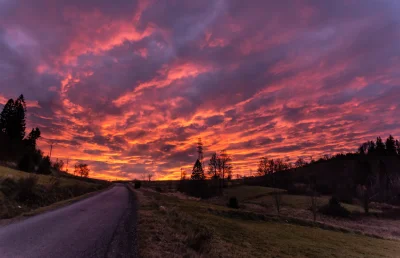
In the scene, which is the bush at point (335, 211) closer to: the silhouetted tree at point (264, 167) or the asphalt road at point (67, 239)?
the asphalt road at point (67, 239)

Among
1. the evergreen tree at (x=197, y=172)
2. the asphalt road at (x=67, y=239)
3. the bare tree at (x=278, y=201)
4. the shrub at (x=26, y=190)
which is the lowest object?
the bare tree at (x=278, y=201)

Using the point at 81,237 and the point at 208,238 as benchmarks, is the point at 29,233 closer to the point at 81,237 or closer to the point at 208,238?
the point at 81,237

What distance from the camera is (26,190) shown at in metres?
25.3

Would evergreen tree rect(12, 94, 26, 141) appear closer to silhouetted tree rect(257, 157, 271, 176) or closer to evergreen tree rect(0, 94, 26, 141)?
evergreen tree rect(0, 94, 26, 141)

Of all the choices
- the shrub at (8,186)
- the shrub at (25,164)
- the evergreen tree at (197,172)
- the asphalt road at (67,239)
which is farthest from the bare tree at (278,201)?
the shrub at (25,164)

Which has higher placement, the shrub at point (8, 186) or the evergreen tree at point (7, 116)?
the evergreen tree at point (7, 116)

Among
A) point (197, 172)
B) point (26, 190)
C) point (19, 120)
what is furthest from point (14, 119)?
point (26, 190)

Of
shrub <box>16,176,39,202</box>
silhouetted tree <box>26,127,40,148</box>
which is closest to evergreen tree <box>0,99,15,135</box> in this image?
silhouetted tree <box>26,127,40,148</box>

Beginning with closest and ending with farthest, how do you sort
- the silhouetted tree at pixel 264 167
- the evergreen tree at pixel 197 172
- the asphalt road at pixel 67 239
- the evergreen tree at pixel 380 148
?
the asphalt road at pixel 67 239 → the evergreen tree at pixel 197 172 → the silhouetted tree at pixel 264 167 → the evergreen tree at pixel 380 148

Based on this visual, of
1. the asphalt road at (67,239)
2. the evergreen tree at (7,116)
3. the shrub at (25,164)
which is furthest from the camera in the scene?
the evergreen tree at (7,116)

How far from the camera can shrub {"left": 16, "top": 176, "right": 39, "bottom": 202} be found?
24.4 m

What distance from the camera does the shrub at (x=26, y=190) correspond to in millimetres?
24364

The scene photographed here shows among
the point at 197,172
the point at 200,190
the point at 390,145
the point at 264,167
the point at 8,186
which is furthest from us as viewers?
the point at 390,145

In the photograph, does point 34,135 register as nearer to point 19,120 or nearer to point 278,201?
point 19,120
